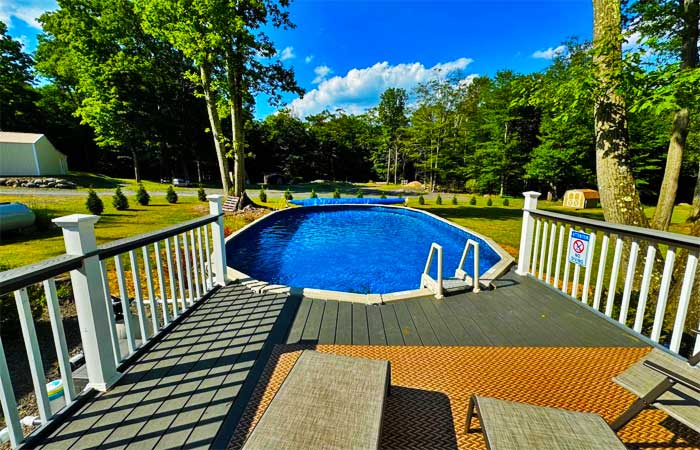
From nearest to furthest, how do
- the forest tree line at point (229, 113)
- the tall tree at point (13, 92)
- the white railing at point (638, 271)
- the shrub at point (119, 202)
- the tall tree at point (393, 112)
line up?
the white railing at point (638, 271)
the shrub at point (119, 202)
the forest tree line at point (229, 113)
the tall tree at point (13, 92)
the tall tree at point (393, 112)

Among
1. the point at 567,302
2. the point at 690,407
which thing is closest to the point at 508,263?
the point at 567,302

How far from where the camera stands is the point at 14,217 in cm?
757

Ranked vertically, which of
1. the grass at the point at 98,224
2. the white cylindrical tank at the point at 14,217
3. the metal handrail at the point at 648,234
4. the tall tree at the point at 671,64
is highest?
the tall tree at the point at 671,64

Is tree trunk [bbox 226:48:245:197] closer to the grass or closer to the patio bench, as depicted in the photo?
the grass

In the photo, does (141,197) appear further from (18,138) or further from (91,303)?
(18,138)

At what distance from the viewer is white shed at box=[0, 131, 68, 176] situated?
20.2 meters

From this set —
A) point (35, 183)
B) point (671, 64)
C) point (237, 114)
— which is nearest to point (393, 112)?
point (237, 114)

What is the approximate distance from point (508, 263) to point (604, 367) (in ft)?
8.65

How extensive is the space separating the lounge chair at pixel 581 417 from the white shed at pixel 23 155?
30831 mm

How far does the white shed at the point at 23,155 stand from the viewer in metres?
20.2

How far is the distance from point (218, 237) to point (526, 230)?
4.23 metres

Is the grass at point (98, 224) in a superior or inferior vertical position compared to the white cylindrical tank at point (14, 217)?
inferior

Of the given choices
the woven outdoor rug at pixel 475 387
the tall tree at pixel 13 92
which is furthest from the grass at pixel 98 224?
the tall tree at pixel 13 92

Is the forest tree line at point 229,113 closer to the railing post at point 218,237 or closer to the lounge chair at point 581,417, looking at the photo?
the railing post at point 218,237
